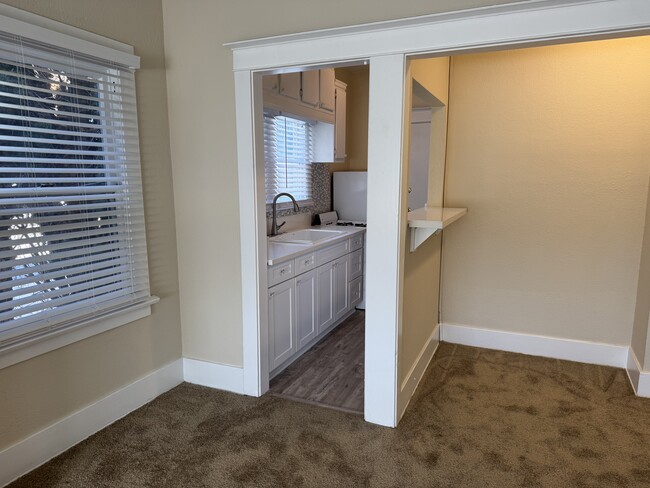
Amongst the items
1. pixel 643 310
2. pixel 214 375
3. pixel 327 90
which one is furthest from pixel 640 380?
pixel 327 90

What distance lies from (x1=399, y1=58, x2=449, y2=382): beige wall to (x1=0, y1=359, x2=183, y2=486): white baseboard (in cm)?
152

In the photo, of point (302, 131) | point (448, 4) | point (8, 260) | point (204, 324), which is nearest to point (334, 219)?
point (302, 131)

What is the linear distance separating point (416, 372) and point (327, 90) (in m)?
2.85

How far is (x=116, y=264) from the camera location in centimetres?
256

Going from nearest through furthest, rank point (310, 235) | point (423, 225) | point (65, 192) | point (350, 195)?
point (65, 192)
point (423, 225)
point (310, 235)
point (350, 195)

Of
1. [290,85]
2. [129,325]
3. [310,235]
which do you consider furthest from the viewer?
[310,235]

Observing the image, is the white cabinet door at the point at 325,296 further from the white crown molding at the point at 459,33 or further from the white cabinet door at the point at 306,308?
the white crown molding at the point at 459,33

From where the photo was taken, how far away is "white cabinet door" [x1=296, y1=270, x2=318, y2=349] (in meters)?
3.42

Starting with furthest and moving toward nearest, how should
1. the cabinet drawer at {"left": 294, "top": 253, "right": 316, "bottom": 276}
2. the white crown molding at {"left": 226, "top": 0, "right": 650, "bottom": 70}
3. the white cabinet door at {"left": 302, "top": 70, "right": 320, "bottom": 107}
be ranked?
the white cabinet door at {"left": 302, "top": 70, "right": 320, "bottom": 107} < the cabinet drawer at {"left": 294, "top": 253, "right": 316, "bottom": 276} < the white crown molding at {"left": 226, "top": 0, "right": 650, "bottom": 70}

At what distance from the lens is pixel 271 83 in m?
3.51

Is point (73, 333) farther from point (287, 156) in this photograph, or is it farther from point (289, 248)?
point (287, 156)

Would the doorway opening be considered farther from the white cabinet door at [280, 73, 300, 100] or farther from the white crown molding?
the white crown molding

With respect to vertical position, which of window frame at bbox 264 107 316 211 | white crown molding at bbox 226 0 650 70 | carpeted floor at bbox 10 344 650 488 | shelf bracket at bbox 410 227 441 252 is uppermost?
white crown molding at bbox 226 0 650 70

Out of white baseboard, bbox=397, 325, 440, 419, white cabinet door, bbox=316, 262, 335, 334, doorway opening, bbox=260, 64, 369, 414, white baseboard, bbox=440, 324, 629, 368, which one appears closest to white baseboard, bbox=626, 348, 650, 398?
white baseboard, bbox=440, 324, 629, 368
